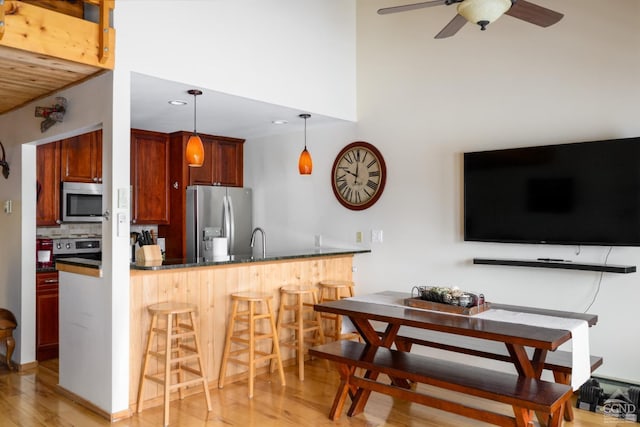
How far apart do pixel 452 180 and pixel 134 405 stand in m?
3.05

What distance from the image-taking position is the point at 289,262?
15.1 feet

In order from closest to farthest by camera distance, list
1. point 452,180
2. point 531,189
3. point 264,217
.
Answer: point 531,189
point 452,180
point 264,217

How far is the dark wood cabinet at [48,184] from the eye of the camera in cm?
507

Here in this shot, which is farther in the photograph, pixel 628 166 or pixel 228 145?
pixel 228 145

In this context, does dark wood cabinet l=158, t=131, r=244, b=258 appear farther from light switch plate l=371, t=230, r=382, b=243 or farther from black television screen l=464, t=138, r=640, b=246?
black television screen l=464, t=138, r=640, b=246

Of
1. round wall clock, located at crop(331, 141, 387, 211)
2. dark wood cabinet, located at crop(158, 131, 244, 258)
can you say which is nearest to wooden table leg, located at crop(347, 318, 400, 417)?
round wall clock, located at crop(331, 141, 387, 211)

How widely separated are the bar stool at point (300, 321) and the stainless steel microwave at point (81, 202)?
2.33 metres

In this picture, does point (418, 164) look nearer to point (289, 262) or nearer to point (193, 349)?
point (289, 262)

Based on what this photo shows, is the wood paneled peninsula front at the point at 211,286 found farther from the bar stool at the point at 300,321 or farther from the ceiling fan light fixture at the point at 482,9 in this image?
the ceiling fan light fixture at the point at 482,9

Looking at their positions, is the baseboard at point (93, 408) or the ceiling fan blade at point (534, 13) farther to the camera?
the baseboard at point (93, 408)

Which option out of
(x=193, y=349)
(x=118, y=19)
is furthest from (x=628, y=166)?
(x=118, y=19)

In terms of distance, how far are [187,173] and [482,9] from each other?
172 inches

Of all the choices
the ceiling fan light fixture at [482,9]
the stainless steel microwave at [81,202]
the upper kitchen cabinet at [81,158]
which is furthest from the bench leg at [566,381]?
the upper kitchen cabinet at [81,158]

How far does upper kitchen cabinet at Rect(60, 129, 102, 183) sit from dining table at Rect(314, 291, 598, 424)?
10.5 ft
